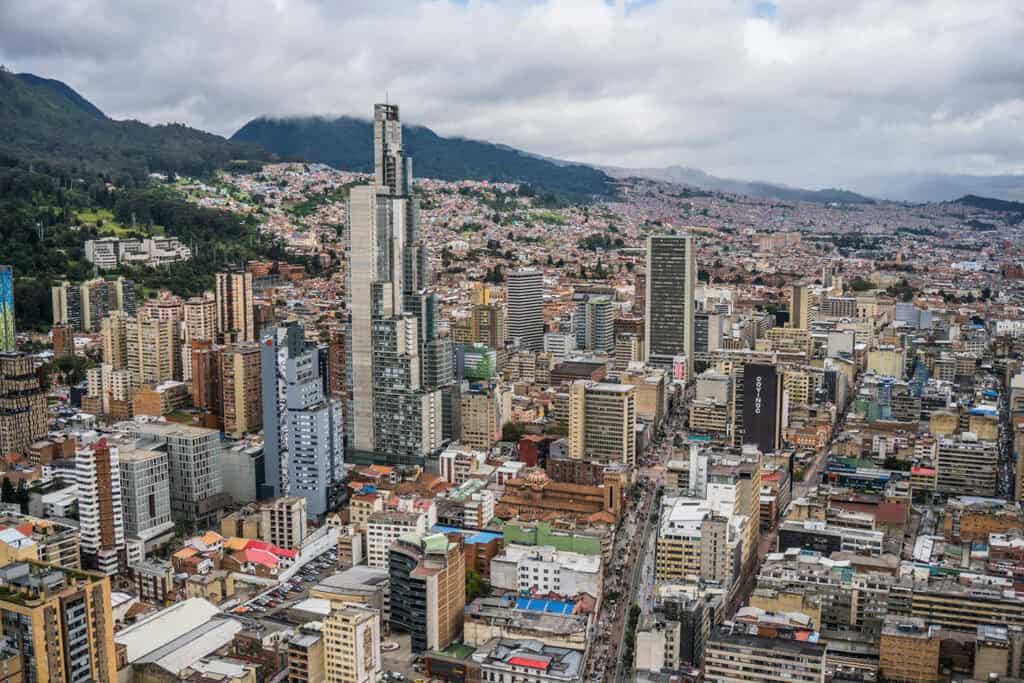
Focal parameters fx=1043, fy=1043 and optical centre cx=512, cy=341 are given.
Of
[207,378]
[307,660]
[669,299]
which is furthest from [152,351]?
[307,660]

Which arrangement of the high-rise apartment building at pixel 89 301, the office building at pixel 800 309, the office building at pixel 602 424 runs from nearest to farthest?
the office building at pixel 602 424, the high-rise apartment building at pixel 89 301, the office building at pixel 800 309

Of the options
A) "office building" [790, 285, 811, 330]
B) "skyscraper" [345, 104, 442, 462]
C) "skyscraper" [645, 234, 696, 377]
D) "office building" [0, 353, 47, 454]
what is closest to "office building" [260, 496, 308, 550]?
"skyscraper" [345, 104, 442, 462]

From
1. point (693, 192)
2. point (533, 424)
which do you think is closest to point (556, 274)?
point (533, 424)

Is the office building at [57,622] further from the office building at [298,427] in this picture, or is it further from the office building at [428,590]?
the office building at [298,427]

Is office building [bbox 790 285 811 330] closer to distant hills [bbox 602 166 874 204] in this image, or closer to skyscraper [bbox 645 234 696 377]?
skyscraper [bbox 645 234 696 377]

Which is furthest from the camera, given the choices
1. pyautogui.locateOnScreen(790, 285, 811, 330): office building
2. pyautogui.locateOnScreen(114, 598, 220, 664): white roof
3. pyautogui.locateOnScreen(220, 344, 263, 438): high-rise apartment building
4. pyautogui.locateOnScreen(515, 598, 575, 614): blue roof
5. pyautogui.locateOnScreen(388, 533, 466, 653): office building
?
pyautogui.locateOnScreen(790, 285, 811, 330): office building

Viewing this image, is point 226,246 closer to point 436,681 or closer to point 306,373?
point 306,373

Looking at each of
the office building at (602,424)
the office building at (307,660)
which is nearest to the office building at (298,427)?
the office building at (602,424)

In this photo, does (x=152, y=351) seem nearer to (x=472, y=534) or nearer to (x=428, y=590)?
(x=472, y=534)
